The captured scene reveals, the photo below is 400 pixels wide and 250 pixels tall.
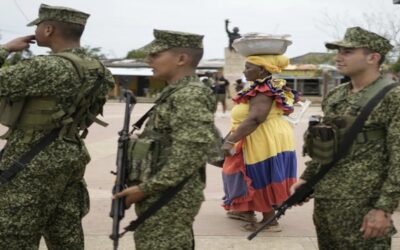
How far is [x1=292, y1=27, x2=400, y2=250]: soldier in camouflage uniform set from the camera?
2.93m

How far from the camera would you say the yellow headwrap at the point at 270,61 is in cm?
521

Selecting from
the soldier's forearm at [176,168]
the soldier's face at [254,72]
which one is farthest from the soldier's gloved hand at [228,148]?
the soldier's forearm at [176,168]

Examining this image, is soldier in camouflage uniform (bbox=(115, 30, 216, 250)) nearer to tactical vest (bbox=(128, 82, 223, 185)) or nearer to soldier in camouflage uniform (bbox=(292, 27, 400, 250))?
tactical vest (bbox=(128, 82, 223, 185))

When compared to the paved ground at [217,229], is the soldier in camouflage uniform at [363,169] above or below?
above

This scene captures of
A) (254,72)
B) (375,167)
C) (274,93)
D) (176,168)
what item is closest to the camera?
(176,168)

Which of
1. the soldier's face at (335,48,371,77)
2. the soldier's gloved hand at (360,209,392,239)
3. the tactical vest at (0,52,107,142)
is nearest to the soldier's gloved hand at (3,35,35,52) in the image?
the tactical vest at (0,52,107,142)

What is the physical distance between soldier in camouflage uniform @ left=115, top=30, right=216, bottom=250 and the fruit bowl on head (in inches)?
85.9

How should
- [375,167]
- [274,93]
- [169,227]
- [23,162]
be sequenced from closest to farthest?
1. [169,227]
2. [375,167]
3. [23,162]
4. [274,93]

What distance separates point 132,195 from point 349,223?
119cm

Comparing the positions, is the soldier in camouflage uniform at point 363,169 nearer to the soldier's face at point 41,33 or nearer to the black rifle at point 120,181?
the black rifle at point 120,181

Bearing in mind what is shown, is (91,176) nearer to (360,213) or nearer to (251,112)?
(251,112)

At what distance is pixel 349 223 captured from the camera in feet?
10.2

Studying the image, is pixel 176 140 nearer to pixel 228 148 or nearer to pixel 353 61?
pixel 353 61

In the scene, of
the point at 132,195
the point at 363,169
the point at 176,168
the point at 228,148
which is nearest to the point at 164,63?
the point at 176,168
